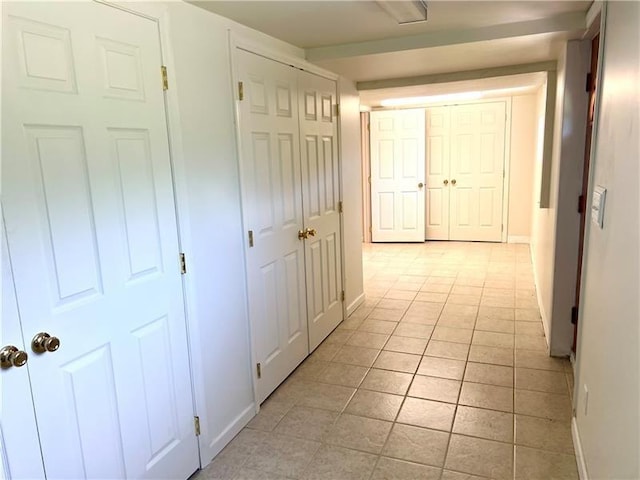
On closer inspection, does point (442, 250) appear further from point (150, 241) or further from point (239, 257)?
point (150, 241)

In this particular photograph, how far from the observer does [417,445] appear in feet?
7.27

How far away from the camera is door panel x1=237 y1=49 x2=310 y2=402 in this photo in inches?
95.9

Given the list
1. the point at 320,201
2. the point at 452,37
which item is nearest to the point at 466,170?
the point at 320,201

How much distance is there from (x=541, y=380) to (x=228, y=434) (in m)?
Answer: 1.91

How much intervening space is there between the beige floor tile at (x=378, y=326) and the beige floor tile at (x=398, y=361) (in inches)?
16.0

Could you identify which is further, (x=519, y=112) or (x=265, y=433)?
(x=519, y=112)

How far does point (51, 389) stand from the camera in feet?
4.58

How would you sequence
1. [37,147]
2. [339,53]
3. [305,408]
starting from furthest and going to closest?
1. [339,53]
2. [305,408]
3. [37,147]

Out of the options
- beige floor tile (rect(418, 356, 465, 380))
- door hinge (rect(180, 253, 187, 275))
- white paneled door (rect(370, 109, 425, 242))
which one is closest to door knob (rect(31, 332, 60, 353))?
door hinge (rect(180, 253, 187, 275))

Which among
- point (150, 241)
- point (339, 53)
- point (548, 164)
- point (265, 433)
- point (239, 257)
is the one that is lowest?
point (265, 433)

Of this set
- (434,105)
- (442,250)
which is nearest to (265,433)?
(442,250)

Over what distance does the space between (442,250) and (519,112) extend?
220 cm

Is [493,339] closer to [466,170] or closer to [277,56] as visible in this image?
[277,56]

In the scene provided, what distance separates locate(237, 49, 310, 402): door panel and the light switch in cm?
162
